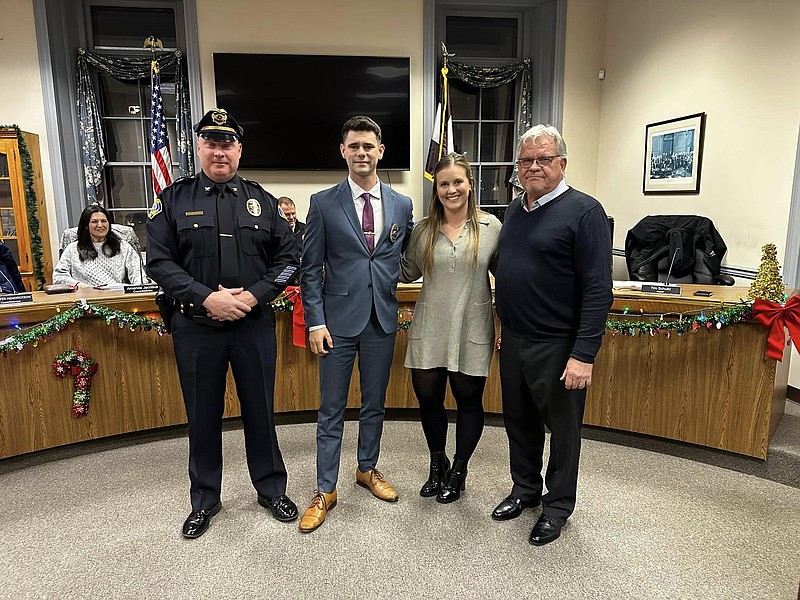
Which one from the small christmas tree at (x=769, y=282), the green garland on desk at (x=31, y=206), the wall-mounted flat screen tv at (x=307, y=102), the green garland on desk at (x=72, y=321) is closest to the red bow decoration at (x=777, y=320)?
the small christmas tree at (x=769, y=282)

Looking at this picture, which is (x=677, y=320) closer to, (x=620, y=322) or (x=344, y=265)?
(x=620, y=322)

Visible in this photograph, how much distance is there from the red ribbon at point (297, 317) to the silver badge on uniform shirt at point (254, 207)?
96cm

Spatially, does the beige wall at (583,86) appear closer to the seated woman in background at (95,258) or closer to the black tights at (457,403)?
the black tights at (457,403)

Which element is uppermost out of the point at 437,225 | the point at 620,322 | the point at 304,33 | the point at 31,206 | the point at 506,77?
the point at 304,33

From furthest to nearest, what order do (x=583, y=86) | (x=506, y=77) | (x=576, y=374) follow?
1. (x=506, y=77)
2. (x=583, y=86)
3. (x=576, y=374)

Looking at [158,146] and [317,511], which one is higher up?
[158,146]

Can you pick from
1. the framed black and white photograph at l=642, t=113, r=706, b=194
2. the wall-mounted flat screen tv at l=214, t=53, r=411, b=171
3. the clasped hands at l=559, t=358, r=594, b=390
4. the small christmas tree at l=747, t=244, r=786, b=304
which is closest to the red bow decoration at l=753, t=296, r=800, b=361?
the small christmas tree at l=747, t=244, r=786, b=304

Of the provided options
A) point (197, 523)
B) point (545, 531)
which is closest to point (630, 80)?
point (545, 531)

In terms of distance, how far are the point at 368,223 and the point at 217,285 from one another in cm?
64

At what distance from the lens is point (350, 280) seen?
2.24 m

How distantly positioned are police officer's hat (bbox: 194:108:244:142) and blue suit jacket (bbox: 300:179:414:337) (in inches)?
15.6

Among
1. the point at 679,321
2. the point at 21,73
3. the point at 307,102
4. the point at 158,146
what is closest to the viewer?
the point at 679,321

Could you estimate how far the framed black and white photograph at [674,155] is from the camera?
424 cm

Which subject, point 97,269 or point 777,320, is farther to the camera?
point 97,269
